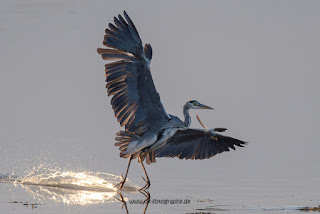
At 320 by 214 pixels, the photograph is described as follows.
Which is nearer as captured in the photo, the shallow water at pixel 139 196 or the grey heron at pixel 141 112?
the shallow water at pixel 139 196

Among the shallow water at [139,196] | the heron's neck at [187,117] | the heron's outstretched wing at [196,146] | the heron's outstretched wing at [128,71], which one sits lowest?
the shallow water at [139,196]

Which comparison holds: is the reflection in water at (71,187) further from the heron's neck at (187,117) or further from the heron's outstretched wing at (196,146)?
the heron's neck at (187,117)

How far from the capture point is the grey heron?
16.1m

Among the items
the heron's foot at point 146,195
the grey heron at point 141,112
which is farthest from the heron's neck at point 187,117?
the heron's foot at point 146,195

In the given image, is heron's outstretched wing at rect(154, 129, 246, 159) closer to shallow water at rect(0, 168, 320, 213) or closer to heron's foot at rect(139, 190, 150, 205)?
shallow water at rect(0, 168, 320, 213)

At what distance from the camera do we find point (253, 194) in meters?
17.3

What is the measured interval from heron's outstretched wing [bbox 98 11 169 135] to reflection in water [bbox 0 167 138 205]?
1.70m

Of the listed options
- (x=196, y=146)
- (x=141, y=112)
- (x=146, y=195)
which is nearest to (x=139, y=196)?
(x=146, y=195)

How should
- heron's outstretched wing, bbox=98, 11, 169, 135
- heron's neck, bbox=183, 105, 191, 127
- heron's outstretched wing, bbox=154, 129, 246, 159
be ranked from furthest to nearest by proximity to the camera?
heron's outstretched wing, bbox=154, 129, 246, 159, heron's neck, bbox=183, 105, 191, 127, heron's outstretched wing, bbox=98, 11, 169, 135

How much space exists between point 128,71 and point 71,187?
117 inches

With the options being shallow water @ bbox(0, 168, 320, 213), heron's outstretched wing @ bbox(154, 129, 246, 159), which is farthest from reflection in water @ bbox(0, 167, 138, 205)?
heron's outstretched wing @ bbox(154, 129, 246, 159)

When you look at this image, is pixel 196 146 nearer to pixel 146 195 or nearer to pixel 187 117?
pixel 187 117

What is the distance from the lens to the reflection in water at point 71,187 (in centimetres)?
1546

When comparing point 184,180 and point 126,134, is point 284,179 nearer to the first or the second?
point 184,180
